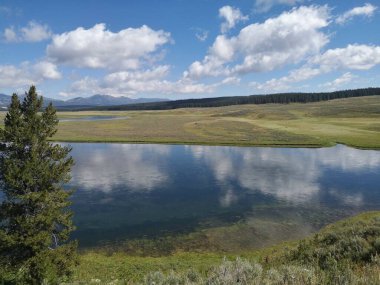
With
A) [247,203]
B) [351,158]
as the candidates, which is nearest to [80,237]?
[247,203]

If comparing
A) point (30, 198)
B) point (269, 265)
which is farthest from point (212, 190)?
point (30, 198)

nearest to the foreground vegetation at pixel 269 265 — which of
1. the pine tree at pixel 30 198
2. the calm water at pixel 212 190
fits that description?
the pine tree at pixel 30 198

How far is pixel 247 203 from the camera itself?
143 ft

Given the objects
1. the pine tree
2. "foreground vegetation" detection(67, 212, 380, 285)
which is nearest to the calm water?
"foreground vegetation" detection(67, 212, 380, 285)

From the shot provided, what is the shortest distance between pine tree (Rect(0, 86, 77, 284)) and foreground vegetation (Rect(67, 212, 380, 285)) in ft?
8.48

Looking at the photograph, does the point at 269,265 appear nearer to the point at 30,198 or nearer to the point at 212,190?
the point at 30,198

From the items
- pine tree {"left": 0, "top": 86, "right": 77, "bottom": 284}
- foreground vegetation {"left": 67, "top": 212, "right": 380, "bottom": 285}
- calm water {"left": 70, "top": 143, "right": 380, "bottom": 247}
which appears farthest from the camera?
calm water {"left": 70, "top": 143, "right": 380, "bottom": 247}

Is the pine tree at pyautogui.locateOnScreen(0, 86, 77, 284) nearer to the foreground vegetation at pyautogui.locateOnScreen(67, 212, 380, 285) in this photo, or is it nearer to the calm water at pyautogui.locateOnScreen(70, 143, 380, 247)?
the foreground vegetation at pyautogui.locateOnScreen(67, 212, 380, 285)

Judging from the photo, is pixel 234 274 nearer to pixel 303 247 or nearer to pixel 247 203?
pixel 303 247

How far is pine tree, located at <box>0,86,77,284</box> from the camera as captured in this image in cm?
2006

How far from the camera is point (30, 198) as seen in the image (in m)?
21.0

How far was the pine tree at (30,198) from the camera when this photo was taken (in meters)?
20.1

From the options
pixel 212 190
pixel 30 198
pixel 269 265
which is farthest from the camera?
pixel 212 190

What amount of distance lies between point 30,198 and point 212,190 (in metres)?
31.6
